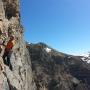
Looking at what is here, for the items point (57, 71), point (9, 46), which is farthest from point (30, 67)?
point (57, 71)

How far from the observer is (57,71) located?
473ft

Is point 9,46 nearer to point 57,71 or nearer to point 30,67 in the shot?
point 30,67

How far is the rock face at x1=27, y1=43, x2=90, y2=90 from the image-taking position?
130 m

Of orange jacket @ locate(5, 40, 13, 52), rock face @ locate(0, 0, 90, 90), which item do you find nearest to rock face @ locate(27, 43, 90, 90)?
rock face @ locate(0, 0, 90, 90)

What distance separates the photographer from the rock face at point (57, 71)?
129625 millimetres

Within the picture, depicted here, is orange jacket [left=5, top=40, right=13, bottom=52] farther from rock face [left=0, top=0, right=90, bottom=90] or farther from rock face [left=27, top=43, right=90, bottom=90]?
rock face [left=27, top=43, right=90, bottom=90]

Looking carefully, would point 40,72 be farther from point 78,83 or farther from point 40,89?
point 40,89

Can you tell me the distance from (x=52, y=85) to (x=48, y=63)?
1002 inches

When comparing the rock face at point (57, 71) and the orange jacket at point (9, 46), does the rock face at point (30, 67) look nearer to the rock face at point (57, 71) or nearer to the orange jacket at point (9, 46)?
the rock face at point (57, 71)

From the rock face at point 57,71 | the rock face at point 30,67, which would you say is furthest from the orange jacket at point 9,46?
the rock face at point 57,71

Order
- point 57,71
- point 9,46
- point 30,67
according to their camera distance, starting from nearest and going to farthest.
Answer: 1. point 9,46
2. point 30,67
3. point 57,71

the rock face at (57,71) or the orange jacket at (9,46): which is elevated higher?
the orange jacket at (9,46)

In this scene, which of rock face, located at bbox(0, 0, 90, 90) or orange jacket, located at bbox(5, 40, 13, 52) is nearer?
orange jacket, located at bbox(5, 40, 13, 52)

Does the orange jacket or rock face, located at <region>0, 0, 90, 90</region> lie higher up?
the orange jacket
